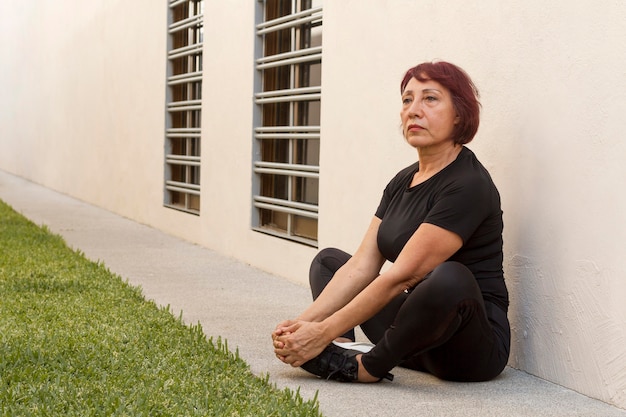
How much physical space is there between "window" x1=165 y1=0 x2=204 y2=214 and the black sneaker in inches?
234

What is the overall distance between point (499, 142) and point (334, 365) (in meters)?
1.38

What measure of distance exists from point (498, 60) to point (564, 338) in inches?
53.3

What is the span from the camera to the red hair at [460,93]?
4.14m

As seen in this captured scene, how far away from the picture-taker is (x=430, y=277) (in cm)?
373

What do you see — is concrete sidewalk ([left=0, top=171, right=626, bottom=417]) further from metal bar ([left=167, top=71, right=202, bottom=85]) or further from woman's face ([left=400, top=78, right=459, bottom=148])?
metal bar ([left=167, top=71, right=202, bottom=85])

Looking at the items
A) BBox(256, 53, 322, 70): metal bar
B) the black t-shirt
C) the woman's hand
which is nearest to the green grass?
the woman's hand

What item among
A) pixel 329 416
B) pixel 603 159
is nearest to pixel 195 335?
pixel 329 416

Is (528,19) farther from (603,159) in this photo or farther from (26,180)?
(26,180)

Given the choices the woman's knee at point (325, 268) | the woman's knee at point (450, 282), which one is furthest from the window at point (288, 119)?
the woman's knee at point (450, 282)

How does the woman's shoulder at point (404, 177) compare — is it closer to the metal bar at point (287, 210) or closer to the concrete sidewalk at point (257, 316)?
the concrete sidewalk at point (257, 316)

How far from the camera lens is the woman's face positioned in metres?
4.15

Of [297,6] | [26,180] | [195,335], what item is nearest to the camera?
[195,335]

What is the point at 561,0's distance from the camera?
4086mm

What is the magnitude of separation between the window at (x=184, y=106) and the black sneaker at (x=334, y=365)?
594cm
